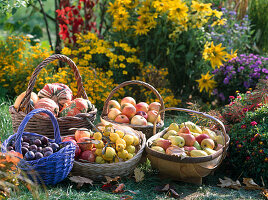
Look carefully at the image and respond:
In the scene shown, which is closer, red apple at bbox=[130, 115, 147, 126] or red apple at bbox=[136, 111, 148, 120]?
red apple at bbox=[130, 115, 147, 126]

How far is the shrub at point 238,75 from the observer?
4758 mm

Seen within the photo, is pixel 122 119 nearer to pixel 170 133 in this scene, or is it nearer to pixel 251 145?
pixel 170 133

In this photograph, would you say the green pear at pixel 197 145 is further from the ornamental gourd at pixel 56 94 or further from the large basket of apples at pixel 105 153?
the ornamental gourd at pixel 56 94

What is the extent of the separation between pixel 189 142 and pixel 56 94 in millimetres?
1518

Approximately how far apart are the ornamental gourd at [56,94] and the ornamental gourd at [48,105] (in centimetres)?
18

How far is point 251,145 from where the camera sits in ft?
10.2

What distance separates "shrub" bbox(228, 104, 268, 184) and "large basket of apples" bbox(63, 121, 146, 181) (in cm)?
92

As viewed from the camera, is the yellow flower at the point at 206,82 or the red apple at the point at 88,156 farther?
the yellow flower at the point at 206,82

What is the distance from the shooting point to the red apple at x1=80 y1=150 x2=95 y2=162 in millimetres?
2814

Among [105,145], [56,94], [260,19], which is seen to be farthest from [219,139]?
[260,19]

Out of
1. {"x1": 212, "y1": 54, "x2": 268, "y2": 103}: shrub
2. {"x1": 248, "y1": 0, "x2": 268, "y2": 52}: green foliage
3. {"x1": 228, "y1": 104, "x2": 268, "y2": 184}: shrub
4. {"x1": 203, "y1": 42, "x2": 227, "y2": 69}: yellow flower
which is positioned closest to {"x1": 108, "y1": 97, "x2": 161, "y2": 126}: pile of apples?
{"x1": 228, "y1": 104, "x2": 268, "y2": 184}: shrub

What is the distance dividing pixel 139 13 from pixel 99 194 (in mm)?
3237

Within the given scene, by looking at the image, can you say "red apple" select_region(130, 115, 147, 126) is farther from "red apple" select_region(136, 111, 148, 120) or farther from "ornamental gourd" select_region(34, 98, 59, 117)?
"ornamental gourd" select_region(34, 98, 59, 117)

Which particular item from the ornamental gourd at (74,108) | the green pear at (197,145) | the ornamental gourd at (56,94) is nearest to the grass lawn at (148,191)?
A: the green pear at (197,145)
